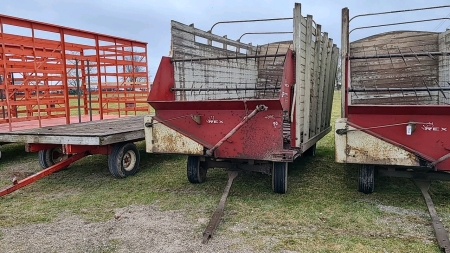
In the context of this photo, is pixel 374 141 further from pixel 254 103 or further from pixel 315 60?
pixel 315 60

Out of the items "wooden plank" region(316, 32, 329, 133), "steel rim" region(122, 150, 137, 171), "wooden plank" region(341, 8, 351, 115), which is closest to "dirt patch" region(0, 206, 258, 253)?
"steel rim" region(122, 150, 137, 171)

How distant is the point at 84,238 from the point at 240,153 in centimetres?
195

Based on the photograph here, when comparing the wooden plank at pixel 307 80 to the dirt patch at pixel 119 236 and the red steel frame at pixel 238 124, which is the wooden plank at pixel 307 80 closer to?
the red steel frame at pixel 238 124

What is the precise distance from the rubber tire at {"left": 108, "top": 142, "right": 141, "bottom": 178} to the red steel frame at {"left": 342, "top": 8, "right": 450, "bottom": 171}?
3.47 meters

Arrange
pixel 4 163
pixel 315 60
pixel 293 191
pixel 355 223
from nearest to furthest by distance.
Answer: pixel 355 223 < pixel 293 191 < pixel 315 60 < pixel 4 163

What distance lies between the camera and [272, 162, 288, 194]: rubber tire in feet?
14.9

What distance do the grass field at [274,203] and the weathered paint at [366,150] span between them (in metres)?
0.56

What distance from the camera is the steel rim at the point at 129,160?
5.95m

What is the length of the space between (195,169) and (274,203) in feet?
4.32

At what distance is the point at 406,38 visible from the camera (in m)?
6.27

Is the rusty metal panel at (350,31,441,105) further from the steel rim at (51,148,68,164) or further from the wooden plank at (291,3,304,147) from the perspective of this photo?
the steel rim at (51,148,68,164)

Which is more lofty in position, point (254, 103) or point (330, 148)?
point (254, 103)

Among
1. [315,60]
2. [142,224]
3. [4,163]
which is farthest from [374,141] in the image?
[4,163]

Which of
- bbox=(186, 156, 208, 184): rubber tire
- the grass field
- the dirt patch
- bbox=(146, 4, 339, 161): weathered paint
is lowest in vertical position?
the dirt patch
